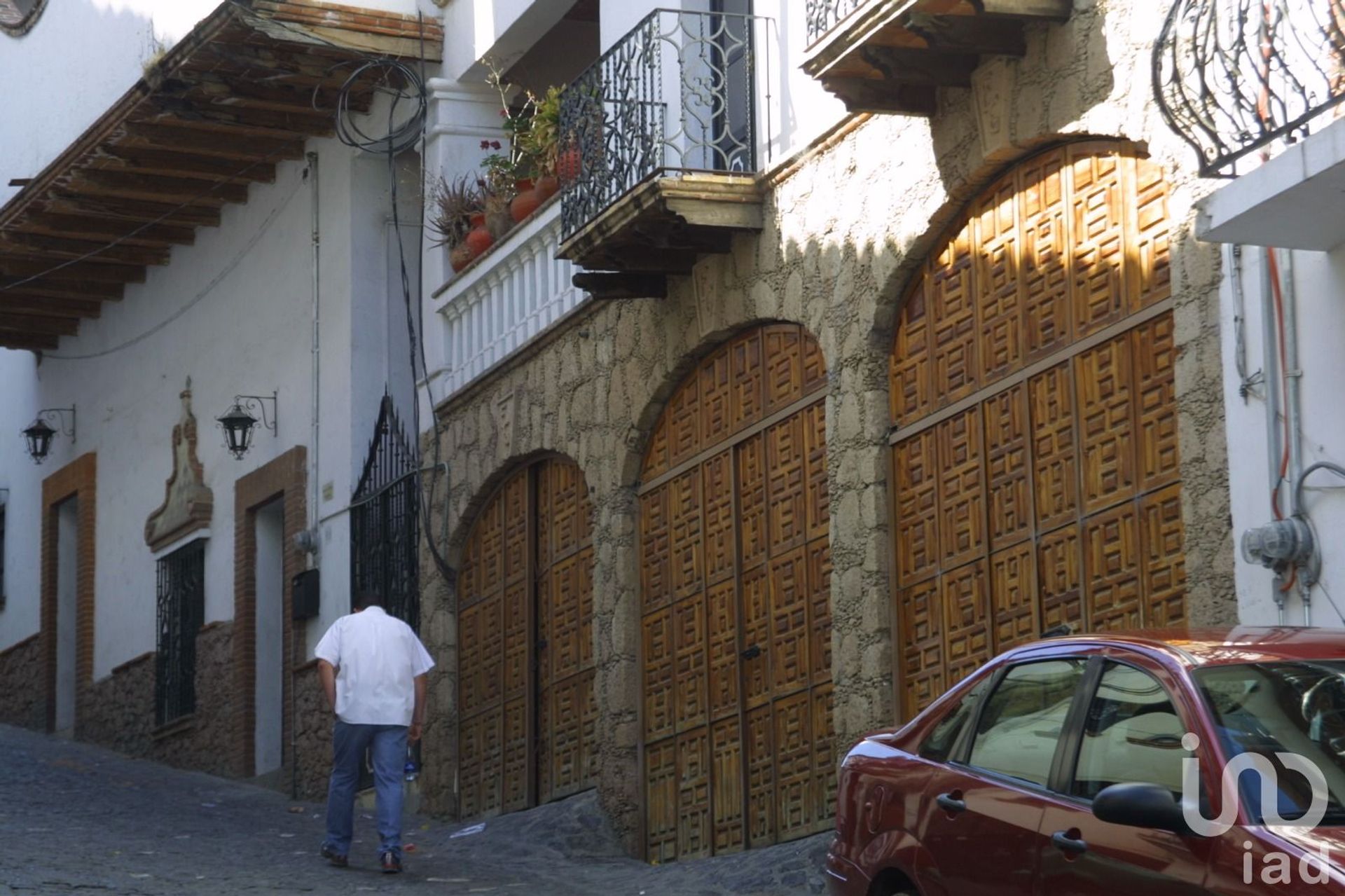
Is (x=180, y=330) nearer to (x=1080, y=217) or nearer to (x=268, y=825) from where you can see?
(x=268, y=825)

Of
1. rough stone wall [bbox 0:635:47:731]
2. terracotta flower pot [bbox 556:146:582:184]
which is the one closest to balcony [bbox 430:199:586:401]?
terracotta flower pot [bbox 556:146:582:184]

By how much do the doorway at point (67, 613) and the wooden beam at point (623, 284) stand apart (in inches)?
541

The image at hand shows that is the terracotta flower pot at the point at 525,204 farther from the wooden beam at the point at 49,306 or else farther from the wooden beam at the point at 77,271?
the wooden beam at the point at 49,306

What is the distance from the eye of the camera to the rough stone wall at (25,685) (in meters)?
26.3

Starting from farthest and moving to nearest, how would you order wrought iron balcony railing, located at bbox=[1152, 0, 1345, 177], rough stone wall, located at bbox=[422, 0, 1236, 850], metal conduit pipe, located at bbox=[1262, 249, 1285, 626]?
rough stone wall, located at bbox=[422, 0, 1236, 850]
metal conduit pipe, located at bbox=[1262, 249, 1285, 626]
wrought iron balcony railing, located at bbox=[1152, 0, 1345, 177]

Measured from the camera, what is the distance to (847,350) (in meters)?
11.9

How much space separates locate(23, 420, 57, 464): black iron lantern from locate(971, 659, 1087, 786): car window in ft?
68.8

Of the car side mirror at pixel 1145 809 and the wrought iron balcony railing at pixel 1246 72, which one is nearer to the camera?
the car side mirror at pixel 1145 809

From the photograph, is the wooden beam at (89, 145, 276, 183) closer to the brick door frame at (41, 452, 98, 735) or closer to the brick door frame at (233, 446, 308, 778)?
the brick door frame at (233, 446, 308, 778)

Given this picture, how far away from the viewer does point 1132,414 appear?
958 cm

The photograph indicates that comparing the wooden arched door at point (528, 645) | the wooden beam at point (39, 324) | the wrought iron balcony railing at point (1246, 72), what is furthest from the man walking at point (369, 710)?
the wooden beam at point (39, 324)

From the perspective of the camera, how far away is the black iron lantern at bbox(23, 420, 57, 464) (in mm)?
26109

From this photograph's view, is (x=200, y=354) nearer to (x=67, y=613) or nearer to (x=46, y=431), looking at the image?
(x=46, y=431)

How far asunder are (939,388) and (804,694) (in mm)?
2135
